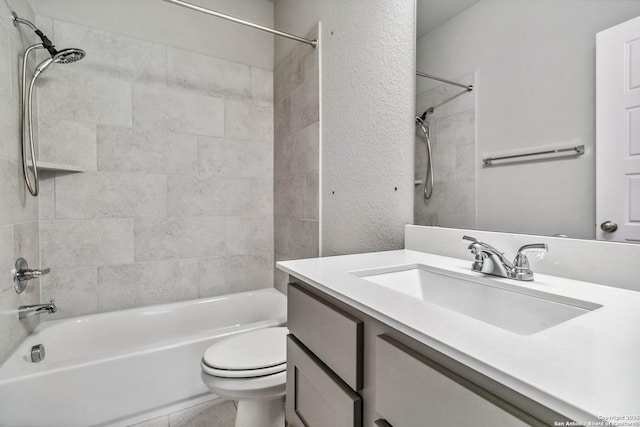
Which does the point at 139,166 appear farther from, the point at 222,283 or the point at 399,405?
the point at 399,405

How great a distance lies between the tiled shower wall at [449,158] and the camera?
1.09 m

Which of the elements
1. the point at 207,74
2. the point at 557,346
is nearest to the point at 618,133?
the point at 557,346

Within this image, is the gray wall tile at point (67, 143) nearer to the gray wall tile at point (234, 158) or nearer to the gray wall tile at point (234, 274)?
the gray wall tile at point (234, 158)

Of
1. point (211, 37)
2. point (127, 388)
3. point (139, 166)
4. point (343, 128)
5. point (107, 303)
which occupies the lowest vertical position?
point (127, 388)

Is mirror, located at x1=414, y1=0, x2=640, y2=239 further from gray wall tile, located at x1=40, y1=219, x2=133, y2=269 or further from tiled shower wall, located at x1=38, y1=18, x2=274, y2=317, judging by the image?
gray wall tile, located at x1=40, y1=219, x2=133, y2=269

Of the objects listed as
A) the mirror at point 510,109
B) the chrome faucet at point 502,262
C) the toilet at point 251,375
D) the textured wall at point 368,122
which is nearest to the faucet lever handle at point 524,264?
the chrome faucet at point 502,262

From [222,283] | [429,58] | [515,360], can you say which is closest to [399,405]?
[515,360]

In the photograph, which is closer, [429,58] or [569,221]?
[569,221]

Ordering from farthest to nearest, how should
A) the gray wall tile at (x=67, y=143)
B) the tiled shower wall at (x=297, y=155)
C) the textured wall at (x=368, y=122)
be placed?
the tiled shower wall at (x=297, y=155) < the gray wall tile at (x=67, y=143) < the textured wall at (x=368, y=122)

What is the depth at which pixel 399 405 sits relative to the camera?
0.52 meters

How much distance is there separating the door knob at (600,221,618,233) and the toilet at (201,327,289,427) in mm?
1118

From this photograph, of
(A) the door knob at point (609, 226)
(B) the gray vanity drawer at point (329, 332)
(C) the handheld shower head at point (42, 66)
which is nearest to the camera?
(B) the gray vanity drawer at point (329, 332)

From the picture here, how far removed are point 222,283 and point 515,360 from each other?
2.05 m

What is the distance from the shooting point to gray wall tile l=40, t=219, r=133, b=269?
1.68 metres
